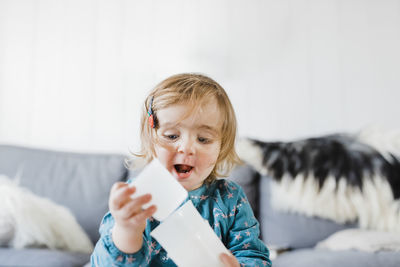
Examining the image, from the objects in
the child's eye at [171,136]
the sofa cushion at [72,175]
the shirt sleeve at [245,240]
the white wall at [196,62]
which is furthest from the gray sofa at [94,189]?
the child's eye at [171,136]

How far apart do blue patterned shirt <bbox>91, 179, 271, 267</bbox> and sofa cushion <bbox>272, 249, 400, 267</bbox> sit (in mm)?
386

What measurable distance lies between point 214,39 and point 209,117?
133 cm

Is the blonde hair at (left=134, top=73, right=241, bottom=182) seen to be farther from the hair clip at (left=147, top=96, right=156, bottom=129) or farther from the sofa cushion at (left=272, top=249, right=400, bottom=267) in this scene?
the sofa cushion at (left=272, top=249, right=400, bottom=267)

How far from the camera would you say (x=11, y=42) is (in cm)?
210

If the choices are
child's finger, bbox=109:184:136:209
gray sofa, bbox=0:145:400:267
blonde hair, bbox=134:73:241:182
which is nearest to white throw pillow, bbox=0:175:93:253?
gray sofa, bbox=0:145:400:267

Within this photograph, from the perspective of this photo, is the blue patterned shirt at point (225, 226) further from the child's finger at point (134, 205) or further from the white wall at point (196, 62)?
the white wall at point (196, 62)

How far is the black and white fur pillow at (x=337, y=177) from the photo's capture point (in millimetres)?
1392

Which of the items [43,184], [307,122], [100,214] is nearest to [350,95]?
[307,122]

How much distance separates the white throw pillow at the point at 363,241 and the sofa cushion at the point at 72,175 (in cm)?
88

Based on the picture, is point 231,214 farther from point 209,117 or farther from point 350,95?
point 350,95

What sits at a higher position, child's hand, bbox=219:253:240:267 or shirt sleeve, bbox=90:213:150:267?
child's hand, bbox=219:253:240:267

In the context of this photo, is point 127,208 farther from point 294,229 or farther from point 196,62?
point 196,62

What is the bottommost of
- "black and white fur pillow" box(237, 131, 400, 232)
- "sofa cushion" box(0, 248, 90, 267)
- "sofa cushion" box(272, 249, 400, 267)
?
"sofa cushion" box(0, 248, 90, 267)

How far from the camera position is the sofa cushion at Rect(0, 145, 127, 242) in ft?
4.92
